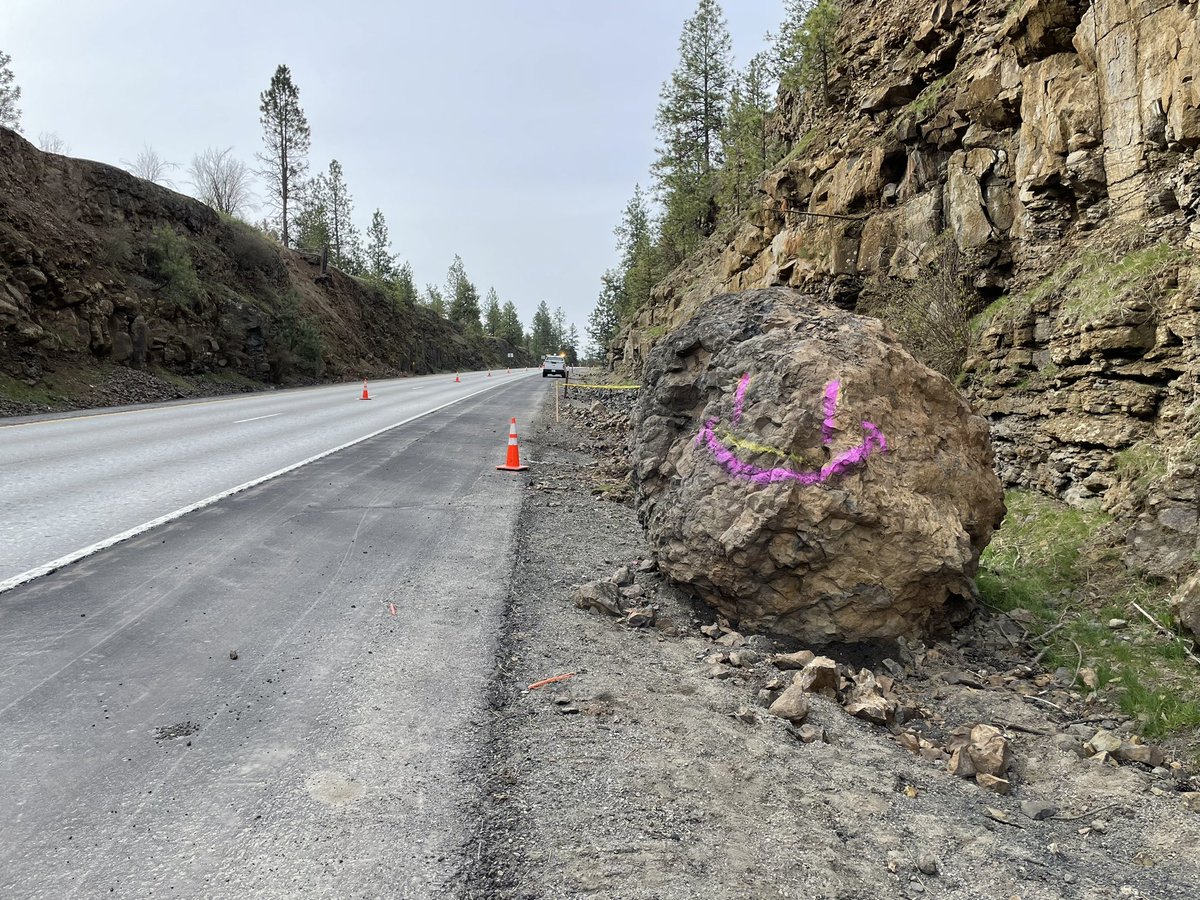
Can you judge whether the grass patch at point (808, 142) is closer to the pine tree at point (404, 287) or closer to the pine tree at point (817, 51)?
the pine tree at point (817, 51)

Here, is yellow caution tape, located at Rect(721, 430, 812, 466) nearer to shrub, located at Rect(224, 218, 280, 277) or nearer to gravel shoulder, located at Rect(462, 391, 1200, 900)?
gravel shoulder, located at Rect(462, 391, 1200, 900)

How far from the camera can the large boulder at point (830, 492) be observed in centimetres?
459

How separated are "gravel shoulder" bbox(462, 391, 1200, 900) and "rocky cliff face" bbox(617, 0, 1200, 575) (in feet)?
8.10

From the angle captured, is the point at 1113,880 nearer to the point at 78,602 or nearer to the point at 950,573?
the point at 950,573

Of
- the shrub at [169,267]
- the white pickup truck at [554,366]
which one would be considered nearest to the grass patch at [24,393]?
the shrub at [169,267]

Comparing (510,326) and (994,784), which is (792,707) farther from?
(510,326)

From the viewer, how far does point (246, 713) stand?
333 cm

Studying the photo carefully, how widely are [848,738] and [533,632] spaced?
6.85ft

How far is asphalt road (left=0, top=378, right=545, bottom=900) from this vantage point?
234 centimetres

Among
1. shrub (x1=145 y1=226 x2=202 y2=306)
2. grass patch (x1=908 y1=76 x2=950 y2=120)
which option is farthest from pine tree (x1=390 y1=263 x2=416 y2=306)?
grass patch (x1=908 y1=76 x2=950 y2=120)

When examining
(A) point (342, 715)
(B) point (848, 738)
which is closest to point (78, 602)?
(A) point (342, 715)

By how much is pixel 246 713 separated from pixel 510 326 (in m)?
128

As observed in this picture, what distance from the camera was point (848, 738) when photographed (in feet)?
11.6

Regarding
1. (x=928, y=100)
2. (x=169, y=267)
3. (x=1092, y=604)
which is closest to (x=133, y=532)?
(x=1092, y=604)
